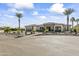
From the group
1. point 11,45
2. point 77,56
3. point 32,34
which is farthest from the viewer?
point 32,34

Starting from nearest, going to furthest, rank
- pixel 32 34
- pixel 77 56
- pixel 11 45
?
pixel 77 56
pixel 11 45
pixel 32 34

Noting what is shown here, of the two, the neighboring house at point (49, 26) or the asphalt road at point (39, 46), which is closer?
the asphalt road at point (39, 46)

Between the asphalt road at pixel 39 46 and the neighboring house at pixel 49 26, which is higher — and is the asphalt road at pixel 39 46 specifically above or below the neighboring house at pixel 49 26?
below

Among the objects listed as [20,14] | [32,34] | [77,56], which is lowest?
[77,56]

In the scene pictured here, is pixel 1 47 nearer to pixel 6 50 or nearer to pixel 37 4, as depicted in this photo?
pixel 6 50

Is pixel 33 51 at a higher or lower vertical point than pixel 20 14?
lower

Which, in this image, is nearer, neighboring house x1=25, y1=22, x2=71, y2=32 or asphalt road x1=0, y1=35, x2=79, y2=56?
asphalt road x1=0, y1=35, x2=79, y2=56

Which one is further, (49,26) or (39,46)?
(49,26)

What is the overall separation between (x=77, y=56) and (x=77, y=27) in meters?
1.11

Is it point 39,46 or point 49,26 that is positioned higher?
point 49,26

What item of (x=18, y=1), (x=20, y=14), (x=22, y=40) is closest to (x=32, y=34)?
(x=22, y=40)

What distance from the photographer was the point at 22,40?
17.9 ft

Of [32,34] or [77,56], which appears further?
[32,34]

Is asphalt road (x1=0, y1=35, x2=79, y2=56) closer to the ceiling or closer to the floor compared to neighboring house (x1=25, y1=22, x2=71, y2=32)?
closer to the floor
